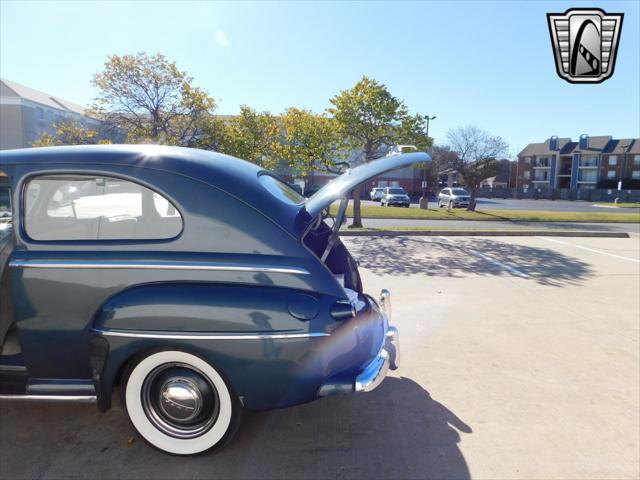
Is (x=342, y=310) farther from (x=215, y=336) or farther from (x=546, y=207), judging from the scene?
(x=546, y=207)

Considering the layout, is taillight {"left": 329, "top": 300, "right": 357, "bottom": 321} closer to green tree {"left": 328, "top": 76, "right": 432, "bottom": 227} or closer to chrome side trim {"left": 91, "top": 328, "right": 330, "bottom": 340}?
chrome side trim {"left": 91, "top": 328, "right": 330, "bottom": 340}

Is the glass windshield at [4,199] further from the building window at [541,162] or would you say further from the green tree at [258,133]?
the building window at [541,162]

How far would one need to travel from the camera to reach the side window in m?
2.32

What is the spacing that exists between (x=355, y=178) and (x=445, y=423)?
1.79 meters

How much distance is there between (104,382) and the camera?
87.7 inches

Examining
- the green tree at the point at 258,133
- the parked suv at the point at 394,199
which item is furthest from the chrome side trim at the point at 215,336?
the parked suv at the point at 394,199

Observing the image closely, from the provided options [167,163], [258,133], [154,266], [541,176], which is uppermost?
[541,176]

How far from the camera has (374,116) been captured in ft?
46.5

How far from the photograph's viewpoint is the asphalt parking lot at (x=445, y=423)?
2271 mm

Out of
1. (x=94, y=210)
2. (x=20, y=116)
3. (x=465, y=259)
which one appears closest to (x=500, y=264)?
(x=465, y=259)

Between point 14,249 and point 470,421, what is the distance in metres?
3.12

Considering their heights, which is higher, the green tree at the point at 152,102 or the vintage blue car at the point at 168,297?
the green tree at the point at 152,102

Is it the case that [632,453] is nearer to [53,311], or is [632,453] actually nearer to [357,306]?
[357,306]

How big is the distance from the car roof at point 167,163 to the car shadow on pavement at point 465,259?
5118 millimetres
